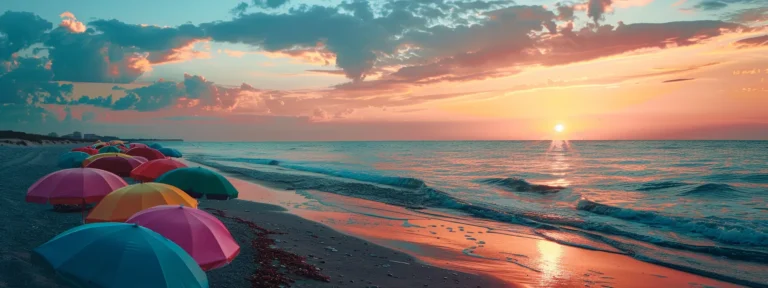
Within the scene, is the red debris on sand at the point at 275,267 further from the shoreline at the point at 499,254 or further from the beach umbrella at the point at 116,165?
the beach umbrella at the point at 116,165

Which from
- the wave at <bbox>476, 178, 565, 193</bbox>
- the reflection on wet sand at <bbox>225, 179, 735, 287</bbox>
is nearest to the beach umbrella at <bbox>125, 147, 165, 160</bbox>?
the reflection on wet sand at <bbox>225, 179, 735, 287</bbox>

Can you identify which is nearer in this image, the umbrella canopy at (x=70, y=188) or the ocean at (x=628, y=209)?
the umbrella canopy at (x=70, y=188)

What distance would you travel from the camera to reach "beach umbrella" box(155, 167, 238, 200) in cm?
1142

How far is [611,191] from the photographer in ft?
95.0

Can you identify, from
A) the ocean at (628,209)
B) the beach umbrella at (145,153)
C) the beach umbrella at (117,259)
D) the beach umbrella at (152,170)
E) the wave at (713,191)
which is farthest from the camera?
the wave at (713,191)

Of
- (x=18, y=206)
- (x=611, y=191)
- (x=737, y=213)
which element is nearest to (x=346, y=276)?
(x=18, y=206)

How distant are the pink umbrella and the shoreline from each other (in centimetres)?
779

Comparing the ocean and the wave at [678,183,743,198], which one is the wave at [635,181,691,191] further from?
the wave at [678,183,743,198]

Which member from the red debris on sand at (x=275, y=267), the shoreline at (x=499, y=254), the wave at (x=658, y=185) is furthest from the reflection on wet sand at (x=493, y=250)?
the wave at (x=658, y=185)

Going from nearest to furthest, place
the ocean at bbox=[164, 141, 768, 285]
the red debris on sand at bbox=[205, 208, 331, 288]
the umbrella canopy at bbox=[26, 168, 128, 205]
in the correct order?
1. the red debris on sand at bbox=[205, 208, 331, 288]
2. the umbrella canopy at bbox=[26, 168, 128, 205]
3. the ocean at bbox=[164, 141, 768, 285]

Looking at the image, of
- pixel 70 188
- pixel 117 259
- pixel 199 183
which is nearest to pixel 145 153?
pixel 199 183

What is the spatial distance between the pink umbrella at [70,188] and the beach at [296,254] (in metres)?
0.97

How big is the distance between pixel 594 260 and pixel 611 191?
1850 cm

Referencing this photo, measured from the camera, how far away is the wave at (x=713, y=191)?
25.9 meters
